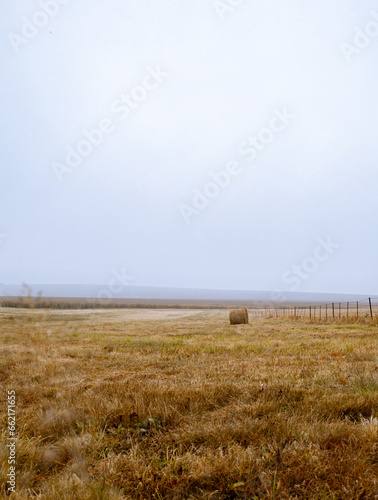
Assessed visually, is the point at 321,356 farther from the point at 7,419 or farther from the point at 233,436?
the point at 7,419

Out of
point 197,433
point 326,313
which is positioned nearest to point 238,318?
point 326,313

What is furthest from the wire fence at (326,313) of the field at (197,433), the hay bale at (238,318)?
the field at (197,433)

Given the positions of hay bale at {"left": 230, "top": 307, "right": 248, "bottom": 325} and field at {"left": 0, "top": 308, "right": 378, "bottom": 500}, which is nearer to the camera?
field at {"left": 0, "top": 308, "right": 378, "bottom": 500}

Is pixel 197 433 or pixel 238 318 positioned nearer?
pixel 197 433

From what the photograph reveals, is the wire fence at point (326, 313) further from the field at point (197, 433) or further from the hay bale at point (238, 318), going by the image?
the field at point (197, 433)

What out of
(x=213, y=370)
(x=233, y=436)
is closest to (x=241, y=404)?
(x=233, y=436)

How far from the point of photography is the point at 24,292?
11.0 meters

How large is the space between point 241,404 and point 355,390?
1.79 metres

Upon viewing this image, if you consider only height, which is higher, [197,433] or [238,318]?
[197,433]

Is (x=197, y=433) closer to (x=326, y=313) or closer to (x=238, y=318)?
(x=238, y=318)

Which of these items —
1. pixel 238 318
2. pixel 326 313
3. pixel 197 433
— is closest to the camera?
pixel 197 433

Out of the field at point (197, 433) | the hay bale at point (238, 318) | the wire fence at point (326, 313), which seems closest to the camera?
the field at point (197, 433)

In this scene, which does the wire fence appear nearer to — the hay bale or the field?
the hay bale

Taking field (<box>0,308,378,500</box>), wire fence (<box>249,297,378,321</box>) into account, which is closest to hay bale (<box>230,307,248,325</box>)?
wire fence (<box>249,297,378,321</box>)
